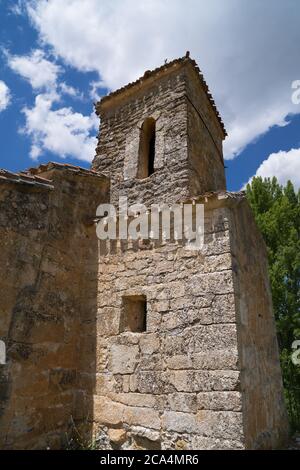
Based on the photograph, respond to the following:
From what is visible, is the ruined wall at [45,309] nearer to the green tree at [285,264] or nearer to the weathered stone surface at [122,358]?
the weathered stone surface at [122,358]

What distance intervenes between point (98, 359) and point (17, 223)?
80.1 inches

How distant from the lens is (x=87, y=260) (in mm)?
4938

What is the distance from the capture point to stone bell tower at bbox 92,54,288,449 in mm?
3412

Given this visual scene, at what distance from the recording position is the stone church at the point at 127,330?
11.5 feet

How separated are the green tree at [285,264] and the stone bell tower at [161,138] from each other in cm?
543

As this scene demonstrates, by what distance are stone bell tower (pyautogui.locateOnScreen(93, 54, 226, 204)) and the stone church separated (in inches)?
14.3

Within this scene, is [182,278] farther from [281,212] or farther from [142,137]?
[281,212]

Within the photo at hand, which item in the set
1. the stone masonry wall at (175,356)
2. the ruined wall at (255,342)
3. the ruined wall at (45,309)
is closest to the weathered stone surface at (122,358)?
the stone masonry wall at (175,356)

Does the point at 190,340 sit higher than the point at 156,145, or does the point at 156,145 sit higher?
the point at 156,145

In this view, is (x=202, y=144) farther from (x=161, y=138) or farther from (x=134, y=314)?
(x=134, y=314)

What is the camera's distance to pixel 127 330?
4.28 meters

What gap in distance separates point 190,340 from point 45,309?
186 centimetres

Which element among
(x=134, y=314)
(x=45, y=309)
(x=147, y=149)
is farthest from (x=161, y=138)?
(x=45, y=309)

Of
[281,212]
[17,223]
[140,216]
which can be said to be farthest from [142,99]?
[281,212]
